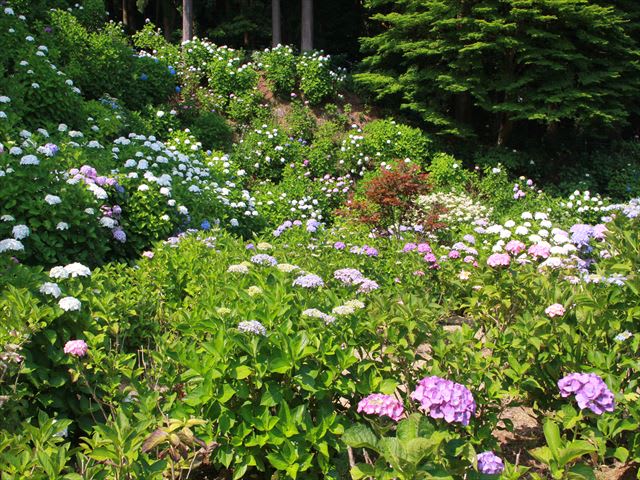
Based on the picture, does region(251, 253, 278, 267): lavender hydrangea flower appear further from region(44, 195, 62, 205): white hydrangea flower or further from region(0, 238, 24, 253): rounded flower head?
region(44, 195, 62, 205): white hydrangea flower

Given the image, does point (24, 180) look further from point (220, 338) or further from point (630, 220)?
point (630, 220)

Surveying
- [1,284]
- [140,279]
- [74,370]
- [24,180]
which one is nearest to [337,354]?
[74,370]

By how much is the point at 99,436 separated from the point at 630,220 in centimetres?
402

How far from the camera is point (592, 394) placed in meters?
2.03

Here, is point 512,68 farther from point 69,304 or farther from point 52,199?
point 69,304

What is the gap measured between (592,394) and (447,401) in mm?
599

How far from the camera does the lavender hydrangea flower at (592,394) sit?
6.67 feet

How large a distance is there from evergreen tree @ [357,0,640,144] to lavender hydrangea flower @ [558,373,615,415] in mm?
8371

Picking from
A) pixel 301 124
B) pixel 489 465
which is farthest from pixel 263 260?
pixel 301 124

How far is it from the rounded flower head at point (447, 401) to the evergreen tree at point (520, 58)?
870cm

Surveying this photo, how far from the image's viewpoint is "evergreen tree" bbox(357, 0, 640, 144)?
9.47 metres

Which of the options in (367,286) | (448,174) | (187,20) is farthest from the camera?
(187,20)

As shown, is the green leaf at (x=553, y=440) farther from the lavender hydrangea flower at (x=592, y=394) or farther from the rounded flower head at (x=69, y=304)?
the rounded flower head at (x=69, y=304)

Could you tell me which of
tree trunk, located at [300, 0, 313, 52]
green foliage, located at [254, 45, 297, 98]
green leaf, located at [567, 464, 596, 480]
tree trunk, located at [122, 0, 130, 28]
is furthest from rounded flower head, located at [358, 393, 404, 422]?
tree trunk, located at [122, 0, 130, 28]
